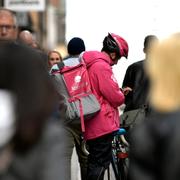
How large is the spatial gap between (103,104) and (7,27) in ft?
4.15

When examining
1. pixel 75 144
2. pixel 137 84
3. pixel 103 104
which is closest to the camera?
pixel 103 104

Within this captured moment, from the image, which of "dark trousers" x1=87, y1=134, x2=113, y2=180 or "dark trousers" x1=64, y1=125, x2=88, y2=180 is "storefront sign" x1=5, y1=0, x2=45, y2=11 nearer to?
"dark trousers" x1=64, y1=125, x2=88, y2=180

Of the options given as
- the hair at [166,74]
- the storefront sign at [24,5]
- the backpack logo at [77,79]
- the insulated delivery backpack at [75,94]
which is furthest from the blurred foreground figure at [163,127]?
the storefront sign at [24,5]

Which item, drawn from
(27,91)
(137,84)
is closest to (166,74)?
(27,91)

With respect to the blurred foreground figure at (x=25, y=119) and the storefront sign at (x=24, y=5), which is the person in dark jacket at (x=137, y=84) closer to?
the storefront sign at (x=24, y=5)

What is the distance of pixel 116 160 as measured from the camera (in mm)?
7621

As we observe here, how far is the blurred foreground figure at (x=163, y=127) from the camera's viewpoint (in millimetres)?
2982

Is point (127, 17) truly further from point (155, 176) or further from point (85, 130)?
point (155, 176)

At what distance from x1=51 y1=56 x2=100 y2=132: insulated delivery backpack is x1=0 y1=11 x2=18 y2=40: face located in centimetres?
59

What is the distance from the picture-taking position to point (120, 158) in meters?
7.60

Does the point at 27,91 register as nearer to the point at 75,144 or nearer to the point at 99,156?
the point at 99,156

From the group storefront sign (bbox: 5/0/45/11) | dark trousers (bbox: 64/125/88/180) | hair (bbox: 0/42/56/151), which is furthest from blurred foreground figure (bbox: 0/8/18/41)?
storefront sign (bbox: 5/0/45/11)

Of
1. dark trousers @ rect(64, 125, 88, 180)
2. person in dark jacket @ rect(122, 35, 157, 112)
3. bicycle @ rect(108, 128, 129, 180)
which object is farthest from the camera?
person in dark jacket @ rect(122, 35, 157, 112)

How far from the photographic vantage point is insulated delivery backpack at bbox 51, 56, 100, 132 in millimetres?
6895
